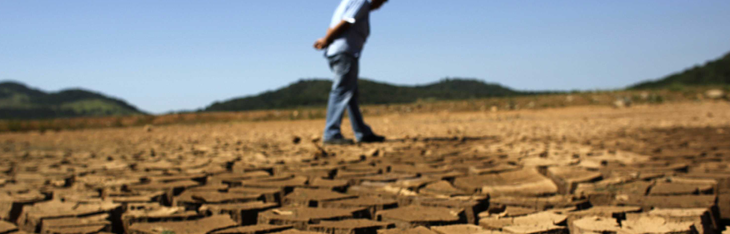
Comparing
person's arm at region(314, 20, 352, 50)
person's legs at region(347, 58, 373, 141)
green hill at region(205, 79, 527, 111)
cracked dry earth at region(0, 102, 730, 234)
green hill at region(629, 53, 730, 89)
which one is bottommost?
cracked dry earth at region(0, 102, 730, 234)

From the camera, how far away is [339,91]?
175 inches

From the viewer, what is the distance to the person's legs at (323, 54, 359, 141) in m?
4.34

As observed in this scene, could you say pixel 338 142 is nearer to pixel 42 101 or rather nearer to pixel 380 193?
pixel 380 193

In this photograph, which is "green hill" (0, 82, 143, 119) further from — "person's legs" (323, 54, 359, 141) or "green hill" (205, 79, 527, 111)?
"person's legs" (323, 54, 359, 141)

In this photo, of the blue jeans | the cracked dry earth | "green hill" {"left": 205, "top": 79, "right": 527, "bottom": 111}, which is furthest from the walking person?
"green hill" {"left": 205, "top": 79, "right": 527, "bottom": 111}

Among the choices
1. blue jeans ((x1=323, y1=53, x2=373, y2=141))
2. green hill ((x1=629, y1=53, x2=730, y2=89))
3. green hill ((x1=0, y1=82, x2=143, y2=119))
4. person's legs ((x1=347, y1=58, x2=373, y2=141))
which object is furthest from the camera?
green hill ((x1=629, y1=53, x2=730, y2=89))

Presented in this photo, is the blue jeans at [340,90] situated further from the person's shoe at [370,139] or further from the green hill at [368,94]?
the green hill at [368,94]

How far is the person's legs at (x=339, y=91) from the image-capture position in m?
4.34

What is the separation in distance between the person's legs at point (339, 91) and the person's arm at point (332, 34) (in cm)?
12

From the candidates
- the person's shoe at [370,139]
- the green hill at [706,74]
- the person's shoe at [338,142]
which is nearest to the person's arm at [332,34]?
the person's shoe at [338,142]

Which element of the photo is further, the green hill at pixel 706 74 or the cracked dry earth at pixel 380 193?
the green hill at pixel 706 74

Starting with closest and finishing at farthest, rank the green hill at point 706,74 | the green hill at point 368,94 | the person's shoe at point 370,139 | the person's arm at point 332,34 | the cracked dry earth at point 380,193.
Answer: the cracked dry earth at point 380,193 → the person's arm at point 332,34 → the person's shoe at point 370,139 → the green hill at point 368,94 → the green hill at point 706,74

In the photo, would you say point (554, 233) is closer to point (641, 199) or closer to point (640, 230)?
point (640, 230)

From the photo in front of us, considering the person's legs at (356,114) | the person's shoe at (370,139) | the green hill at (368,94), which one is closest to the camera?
the person's legs at (356,114)
